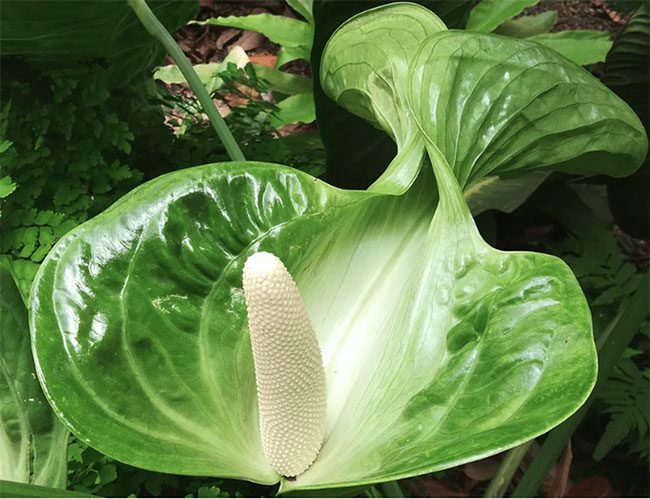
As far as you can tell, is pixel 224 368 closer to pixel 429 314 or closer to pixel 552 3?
pixel 429 314

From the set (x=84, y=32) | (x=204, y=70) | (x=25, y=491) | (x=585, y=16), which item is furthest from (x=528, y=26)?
(x=25, y=491)

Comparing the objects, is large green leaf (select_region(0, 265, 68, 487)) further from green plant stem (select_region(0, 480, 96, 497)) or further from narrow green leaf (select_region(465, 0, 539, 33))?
narrow green leaf (select_region(465, 0, 539, 33))

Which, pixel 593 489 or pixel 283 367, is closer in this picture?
pixel 283 367

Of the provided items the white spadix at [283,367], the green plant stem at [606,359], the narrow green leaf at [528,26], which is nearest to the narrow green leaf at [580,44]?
the narrow green leaf at [528,26]

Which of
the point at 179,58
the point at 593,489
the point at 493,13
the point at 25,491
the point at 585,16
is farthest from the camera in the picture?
the point at 585,16

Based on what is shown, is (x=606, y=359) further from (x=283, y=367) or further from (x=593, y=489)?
(x=283, y=367)

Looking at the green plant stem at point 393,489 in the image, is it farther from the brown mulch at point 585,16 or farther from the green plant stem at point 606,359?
the brown mulch at point 585,16
